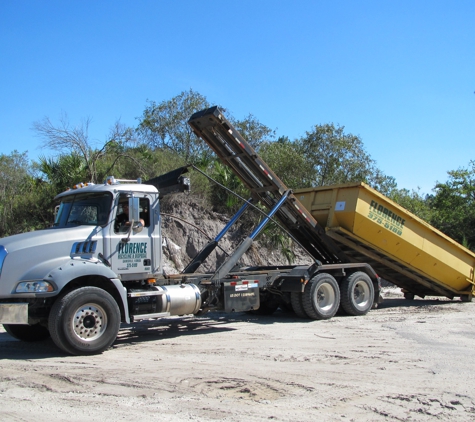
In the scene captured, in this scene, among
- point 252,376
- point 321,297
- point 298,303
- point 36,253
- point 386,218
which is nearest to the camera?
point 252,376

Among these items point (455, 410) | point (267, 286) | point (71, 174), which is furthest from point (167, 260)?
point (455, 410)

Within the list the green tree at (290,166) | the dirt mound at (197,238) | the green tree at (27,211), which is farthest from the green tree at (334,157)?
the green tree at (27,211)

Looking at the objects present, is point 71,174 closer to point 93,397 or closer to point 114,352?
point 114,352

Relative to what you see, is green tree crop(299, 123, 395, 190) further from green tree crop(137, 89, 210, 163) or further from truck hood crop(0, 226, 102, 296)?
truck hood crop(0, 226, 102, 296)

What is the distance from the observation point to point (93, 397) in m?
5.38

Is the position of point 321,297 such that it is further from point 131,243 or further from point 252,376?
point 252,376

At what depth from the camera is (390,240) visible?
41.3 ft

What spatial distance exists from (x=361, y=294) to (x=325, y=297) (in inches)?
48.5

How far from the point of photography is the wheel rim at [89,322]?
25.1ft

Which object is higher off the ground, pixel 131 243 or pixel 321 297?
pixel 131 243

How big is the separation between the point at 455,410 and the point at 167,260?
1373 centimetres

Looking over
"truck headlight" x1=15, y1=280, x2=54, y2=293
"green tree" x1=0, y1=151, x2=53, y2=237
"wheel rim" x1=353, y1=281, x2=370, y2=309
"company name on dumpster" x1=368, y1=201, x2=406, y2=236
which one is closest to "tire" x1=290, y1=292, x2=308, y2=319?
"wheel rim" x1=353, y1=281, x2=370, y2=309

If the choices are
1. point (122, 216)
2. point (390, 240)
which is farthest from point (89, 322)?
point (390, 240)

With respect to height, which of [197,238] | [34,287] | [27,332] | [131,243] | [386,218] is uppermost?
[386,218]
